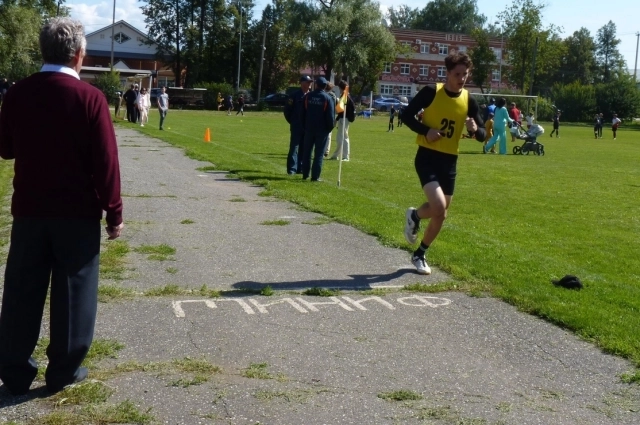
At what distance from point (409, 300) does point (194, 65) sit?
91.4 metres

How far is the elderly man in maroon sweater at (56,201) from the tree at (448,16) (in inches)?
6361

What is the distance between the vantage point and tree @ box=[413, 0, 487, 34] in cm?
16188

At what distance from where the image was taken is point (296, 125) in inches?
674

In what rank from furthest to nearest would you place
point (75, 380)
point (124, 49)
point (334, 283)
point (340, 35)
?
point (124, 49) → point (340, 35) → point (334, 283) → point (75, 380)

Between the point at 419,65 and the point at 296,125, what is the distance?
111580mm

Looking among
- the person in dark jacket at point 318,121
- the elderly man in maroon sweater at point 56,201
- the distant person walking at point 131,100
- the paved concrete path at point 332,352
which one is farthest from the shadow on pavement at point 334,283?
the distant person walking at point 131,100

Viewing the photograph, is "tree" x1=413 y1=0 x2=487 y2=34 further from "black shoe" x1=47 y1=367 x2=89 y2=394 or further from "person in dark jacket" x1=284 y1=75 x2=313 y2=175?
"black shoe" x1=47 y1=367 x2=89 y2=394

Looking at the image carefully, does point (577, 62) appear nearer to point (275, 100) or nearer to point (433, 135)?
point (275, 100)

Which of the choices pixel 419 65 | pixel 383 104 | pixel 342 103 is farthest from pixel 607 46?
pixel 342 103

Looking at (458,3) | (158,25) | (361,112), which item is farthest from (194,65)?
(458,3)

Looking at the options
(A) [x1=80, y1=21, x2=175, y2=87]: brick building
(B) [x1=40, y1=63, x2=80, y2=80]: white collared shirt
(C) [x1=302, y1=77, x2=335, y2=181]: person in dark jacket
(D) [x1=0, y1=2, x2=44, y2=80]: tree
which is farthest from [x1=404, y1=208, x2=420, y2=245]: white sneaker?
(A) [x1=80, y1=21, x2=175, y2=87]: brick building

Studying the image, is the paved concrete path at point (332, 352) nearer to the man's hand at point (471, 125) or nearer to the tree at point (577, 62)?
the man's hand at point (471, 125)

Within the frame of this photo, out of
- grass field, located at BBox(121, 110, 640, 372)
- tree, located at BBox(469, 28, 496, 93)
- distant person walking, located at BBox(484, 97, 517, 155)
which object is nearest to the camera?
grass field, located at BBox(121, 110, 640, 372)

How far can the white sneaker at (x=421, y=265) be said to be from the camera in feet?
26.3
